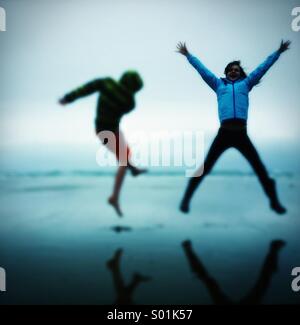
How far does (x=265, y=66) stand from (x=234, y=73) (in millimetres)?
222

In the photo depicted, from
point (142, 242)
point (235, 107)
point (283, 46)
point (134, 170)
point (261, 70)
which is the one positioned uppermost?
point (283, 46)

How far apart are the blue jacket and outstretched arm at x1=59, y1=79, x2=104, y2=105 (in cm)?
68

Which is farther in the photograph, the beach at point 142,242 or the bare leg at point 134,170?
the bare leg at point 134,170

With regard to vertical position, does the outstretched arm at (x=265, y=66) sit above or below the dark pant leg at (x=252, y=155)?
above

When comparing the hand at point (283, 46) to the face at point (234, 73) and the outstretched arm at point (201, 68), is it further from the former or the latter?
the outstretched arm at point (201, 68)

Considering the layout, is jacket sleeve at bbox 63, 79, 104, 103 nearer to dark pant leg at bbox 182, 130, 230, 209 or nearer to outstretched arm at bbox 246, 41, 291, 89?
dark pant leg at bbox 182, 130, 230, 209

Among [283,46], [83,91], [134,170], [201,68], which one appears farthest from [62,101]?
[283,46]

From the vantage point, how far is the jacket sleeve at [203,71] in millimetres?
2430

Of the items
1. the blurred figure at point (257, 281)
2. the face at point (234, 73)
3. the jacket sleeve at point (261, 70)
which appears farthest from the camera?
the face at point (234, 73)

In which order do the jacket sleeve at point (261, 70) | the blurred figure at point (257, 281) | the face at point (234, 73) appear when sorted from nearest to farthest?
the blurred figure at point (257, 281)
the jacket sleeve at point (261, 70)
the face at point (234, 73)

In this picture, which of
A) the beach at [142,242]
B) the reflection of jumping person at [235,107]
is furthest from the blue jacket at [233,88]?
the beach at [142,242]

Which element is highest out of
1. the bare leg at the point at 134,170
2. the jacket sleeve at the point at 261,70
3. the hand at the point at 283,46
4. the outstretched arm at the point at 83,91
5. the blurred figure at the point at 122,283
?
the hand at the point at 283,46

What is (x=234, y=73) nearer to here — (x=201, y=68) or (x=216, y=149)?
(x=201, y=68)

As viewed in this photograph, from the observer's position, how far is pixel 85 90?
2.43m
